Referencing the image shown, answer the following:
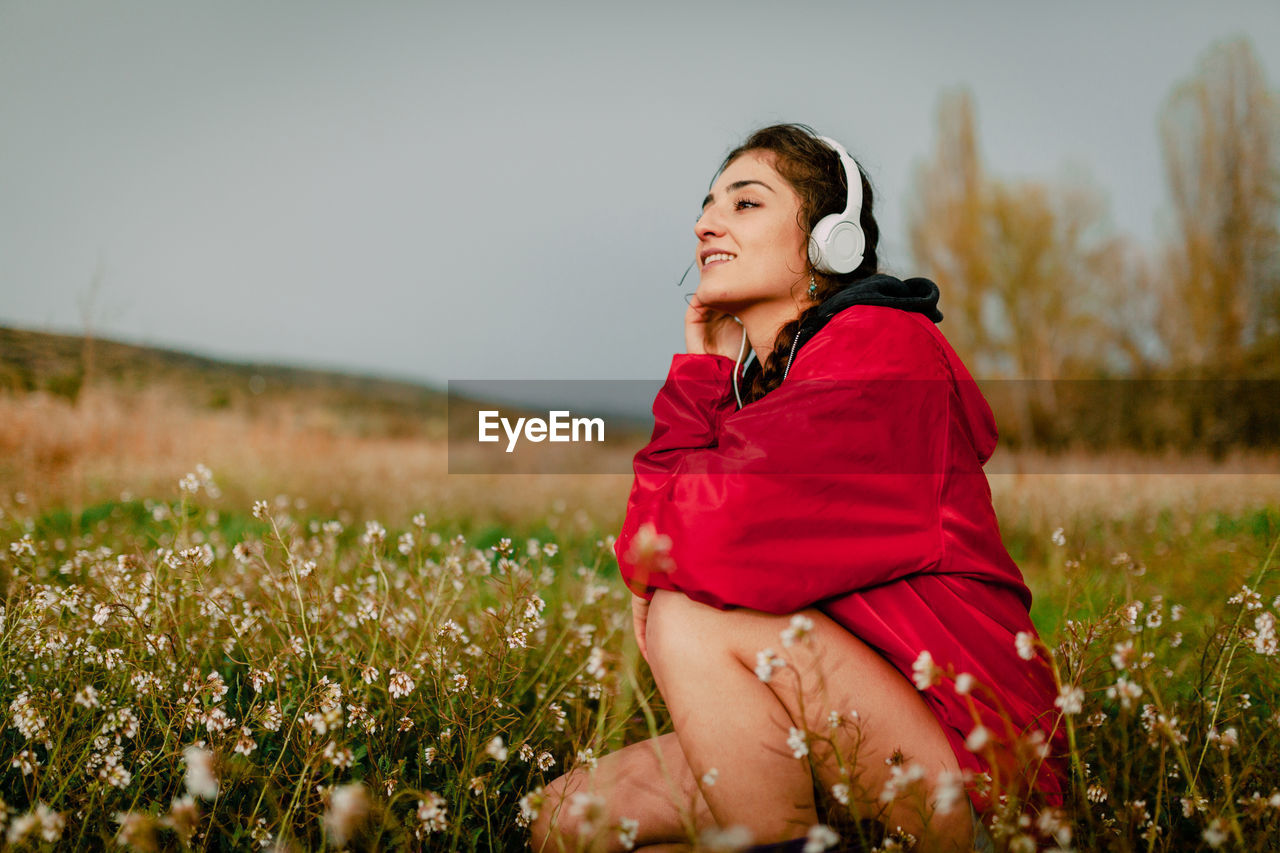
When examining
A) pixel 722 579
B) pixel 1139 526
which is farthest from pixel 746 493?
pixel 1139 526

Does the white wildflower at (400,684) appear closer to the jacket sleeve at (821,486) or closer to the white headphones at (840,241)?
the jacket sleeve at (821,486)

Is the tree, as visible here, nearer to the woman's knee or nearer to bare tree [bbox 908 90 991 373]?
bare tree [bbox 908 90 991 373]

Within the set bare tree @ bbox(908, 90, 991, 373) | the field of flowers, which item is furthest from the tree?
the field of flowers

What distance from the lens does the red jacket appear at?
65.0 inches

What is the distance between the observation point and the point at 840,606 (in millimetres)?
1731

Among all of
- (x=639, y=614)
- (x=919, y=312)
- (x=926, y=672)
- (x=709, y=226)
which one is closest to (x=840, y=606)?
(x=926, y=672)

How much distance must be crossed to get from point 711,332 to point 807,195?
1.88 ft

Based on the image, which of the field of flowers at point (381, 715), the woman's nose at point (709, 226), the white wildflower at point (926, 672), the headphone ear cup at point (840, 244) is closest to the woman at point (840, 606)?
the field of flowers at point (381, 715)

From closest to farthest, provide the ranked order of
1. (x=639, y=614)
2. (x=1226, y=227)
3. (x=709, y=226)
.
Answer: (x=639, y=614) < (x=709, y=226) < (x=1226, y=227)

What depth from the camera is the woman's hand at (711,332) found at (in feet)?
8.93

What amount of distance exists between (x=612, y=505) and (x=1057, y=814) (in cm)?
639

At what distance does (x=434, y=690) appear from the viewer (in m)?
2.16

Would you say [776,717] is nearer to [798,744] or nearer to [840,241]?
[798,744]

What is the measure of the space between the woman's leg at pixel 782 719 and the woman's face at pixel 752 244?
113 cm
